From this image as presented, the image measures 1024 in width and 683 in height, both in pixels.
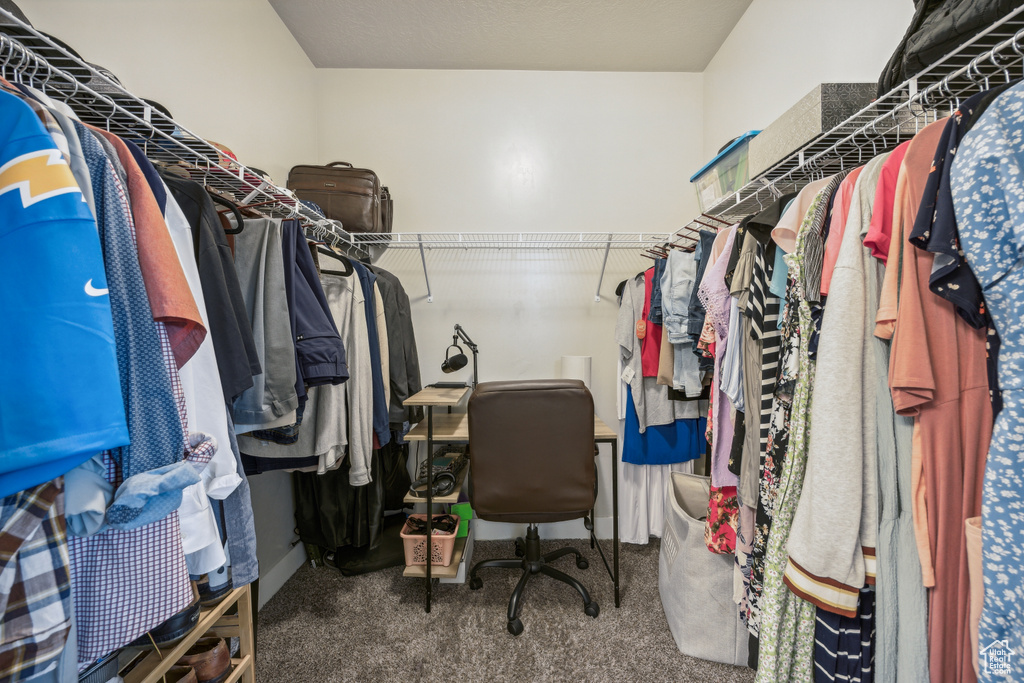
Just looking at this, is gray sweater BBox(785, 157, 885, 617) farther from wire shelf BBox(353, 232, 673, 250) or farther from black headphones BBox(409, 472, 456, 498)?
wire shelf BBox(353, 232, 673, 250)

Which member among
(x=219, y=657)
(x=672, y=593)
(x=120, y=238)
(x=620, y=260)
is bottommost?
(x=672, y=593)

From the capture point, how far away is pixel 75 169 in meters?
0.58

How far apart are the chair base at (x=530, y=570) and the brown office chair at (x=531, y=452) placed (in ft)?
0.04

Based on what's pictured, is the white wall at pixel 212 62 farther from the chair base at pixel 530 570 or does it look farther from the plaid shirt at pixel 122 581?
the chair base at pixel 530 570

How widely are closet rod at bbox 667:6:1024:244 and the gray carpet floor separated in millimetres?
1784

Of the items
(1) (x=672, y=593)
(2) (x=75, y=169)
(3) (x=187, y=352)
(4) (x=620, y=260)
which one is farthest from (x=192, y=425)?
(4) (x=620, y=260)

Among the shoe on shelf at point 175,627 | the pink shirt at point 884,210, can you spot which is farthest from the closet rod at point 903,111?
the shoe on shelf at point 175,627

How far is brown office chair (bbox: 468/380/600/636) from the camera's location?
1.59 metres

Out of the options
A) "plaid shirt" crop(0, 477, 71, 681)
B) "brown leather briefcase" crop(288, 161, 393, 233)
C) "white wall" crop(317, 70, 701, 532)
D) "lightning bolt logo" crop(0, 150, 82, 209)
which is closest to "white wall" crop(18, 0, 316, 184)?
"brown leather briefcase" crop(288, 161, 393, 233)

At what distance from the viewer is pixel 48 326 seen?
45 centimetres

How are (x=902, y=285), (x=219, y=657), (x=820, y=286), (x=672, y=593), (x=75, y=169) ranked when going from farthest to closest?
(x=672, y=593) → (x=219, y=657) → (x=820, y=286) → (x=902, y=285) → (x=75, y=169)

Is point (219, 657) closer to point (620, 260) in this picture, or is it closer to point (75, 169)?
point (75, 169)

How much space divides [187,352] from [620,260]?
7.37ft

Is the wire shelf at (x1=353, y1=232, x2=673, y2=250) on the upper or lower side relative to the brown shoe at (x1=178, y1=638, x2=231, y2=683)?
upper
